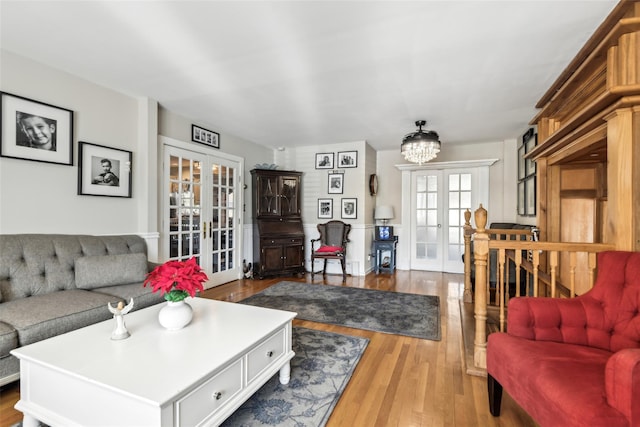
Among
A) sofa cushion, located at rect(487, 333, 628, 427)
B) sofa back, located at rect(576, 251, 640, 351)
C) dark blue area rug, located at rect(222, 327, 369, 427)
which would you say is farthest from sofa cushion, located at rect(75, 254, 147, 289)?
sofa back, located at rect(576, 251, 640, 351)

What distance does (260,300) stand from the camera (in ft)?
12.0

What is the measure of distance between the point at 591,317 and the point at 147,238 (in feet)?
12.5

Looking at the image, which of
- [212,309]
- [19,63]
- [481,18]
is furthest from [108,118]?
[481,18]

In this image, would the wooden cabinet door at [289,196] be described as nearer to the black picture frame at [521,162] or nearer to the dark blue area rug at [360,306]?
the dark blue area rug at [360,306]

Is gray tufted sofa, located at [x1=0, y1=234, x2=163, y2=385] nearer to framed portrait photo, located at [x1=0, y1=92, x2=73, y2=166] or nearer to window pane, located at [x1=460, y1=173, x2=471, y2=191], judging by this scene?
framed portrait photo, located at [x1=0, y1=92, x2=73, y2=166]

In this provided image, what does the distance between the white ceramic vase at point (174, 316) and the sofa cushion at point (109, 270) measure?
1221mm

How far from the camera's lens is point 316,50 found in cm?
228

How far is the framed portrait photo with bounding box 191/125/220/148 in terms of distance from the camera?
13.4 ft

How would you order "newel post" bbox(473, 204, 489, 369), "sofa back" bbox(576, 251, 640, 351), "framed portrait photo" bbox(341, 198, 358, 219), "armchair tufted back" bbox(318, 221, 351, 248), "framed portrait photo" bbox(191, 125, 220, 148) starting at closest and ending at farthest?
1. "sofa back" bbox(576, 251, 640, 351)
2. "newel post" bbox(473, 204, 489, 369)
3. "framed portrait photo" bbox(191, 125, 220, 148)
4. "armchair tufted back" bbox(318, 221, 351, 248)
5. "framed portrait photo" bbox(341, 198, 358, 219)

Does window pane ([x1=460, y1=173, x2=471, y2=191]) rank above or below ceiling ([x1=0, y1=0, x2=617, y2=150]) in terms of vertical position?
below

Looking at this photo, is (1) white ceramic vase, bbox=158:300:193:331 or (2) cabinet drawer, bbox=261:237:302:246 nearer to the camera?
(1) white ceramic vase, bbox=158:300:193:331

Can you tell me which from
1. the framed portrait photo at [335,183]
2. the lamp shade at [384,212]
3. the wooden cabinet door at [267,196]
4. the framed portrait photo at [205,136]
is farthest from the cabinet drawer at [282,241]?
the framed portrait photo at [205,136]

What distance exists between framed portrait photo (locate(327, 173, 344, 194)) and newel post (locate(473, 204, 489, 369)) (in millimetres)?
3446

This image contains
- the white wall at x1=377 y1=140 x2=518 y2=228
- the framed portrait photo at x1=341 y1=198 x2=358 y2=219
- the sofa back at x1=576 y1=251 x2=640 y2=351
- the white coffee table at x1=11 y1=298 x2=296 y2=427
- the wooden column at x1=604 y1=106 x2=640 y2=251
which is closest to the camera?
the white coffee table at x1=11 y1=298 x2=296 y2=427
